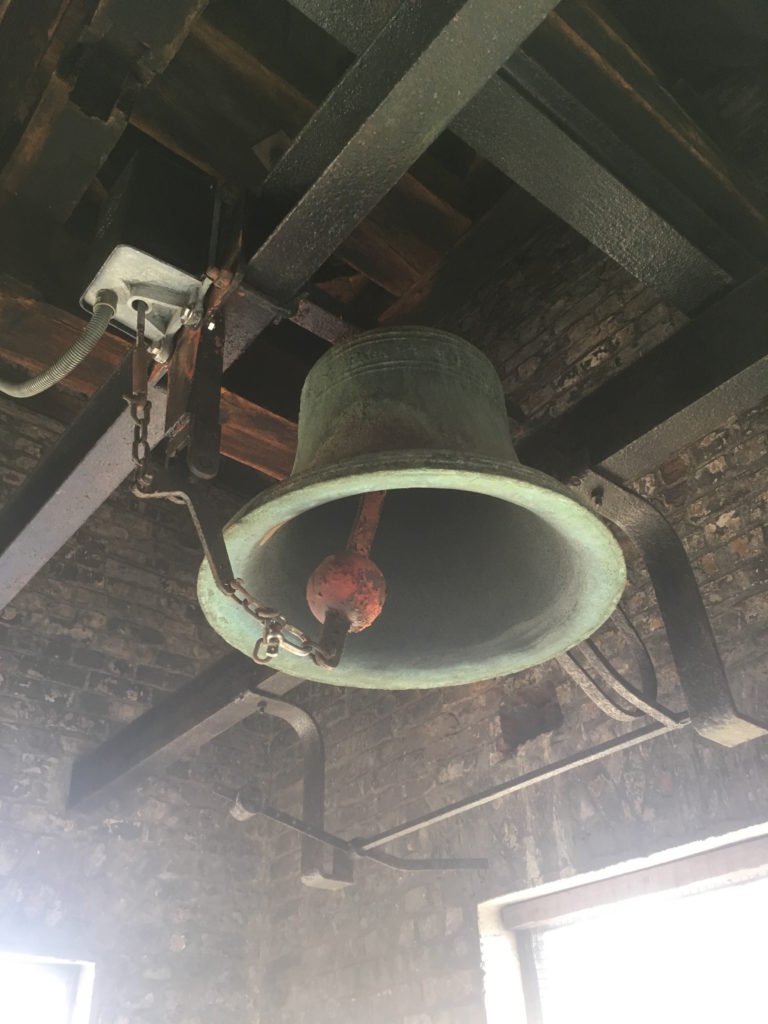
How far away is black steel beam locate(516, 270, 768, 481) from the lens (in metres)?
1.81

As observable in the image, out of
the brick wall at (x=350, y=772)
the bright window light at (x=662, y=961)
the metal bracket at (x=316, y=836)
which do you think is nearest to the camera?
the bright window light at (x=662, y=961)

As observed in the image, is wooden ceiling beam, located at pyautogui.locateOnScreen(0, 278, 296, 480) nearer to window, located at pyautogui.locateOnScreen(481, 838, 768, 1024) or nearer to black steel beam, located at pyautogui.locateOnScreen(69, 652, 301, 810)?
black steel beam, located at pyautogui.locateOnScreen(69, 652, 301, 810)

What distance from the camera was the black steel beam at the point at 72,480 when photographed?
2031 mm

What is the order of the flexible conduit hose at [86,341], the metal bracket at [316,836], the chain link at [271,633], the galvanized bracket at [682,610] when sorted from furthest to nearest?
the metal bracket at [316,836]
the galvanized bracket at [682,610]
the flexible conduit hose at [86,341]
the chain link at [271,633]

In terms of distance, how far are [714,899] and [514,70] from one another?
227cm

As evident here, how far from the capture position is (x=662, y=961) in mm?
2660

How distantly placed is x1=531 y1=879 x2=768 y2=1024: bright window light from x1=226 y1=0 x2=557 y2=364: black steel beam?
6.83ft

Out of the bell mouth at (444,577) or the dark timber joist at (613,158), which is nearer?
the bell mouth at (444,577)

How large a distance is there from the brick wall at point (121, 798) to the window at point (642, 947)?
1.26 metres

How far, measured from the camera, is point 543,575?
1.72 m

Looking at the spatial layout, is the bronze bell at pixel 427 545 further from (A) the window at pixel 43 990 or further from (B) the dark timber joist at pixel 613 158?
(A) the window at pixel 43 990

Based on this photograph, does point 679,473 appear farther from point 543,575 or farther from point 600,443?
point 543,575

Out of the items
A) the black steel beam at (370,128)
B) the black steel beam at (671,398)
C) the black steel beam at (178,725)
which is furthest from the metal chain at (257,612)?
the black steel beam at (178,725)

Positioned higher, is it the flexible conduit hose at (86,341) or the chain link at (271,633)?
the flexible conduit hose at (86,341)
